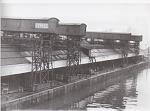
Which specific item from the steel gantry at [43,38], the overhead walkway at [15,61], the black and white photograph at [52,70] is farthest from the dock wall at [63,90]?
the overhead walkway at [15,61]

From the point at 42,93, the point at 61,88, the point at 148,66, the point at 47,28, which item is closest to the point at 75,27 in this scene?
the point at 47,28

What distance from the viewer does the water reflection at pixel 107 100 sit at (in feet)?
32.8

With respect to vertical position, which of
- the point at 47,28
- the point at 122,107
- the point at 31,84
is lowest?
the point at 122,107

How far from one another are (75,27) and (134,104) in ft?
14.1

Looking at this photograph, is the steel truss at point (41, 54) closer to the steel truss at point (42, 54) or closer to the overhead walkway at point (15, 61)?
the steel truss at point (42, 54)

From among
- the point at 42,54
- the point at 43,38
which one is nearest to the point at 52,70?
the point at 42,54

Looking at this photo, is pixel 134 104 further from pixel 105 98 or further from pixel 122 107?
pixel 105 98

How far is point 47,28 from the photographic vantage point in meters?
11.2

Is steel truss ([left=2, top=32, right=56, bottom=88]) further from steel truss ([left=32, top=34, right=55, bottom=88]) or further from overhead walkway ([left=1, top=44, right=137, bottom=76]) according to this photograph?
overhead walkway ([left=1, top=44, right=137, bottom=76])

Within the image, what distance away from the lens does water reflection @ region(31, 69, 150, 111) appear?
10008 millimetres

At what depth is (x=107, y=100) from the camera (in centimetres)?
1152

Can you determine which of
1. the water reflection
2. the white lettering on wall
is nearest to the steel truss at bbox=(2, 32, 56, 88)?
the white lettering on wall

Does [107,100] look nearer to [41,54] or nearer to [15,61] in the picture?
[41,54]

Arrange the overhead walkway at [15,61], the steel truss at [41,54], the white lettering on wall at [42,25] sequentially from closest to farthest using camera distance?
the overhead walkway at [15,61]
the steel truss at [41,54]
the white lettering on wall at [42,25]
